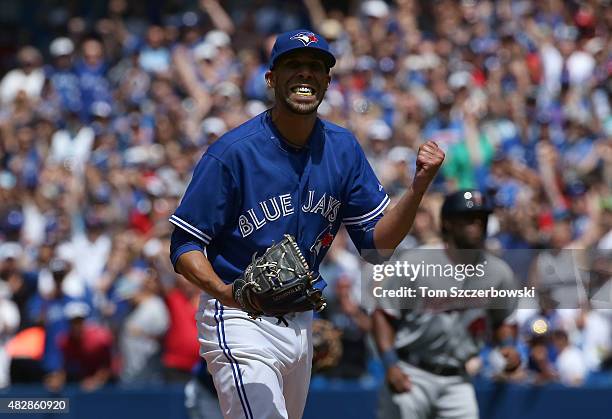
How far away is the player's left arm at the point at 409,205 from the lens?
195 inches

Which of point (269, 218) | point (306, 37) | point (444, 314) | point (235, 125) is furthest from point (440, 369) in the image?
Answer: point (235, 125)

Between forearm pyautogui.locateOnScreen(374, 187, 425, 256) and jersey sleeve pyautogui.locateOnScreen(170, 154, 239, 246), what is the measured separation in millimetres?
686

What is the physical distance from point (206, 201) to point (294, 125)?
1.72 feet

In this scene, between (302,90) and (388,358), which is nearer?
(302,90)

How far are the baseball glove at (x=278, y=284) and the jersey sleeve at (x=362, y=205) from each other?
620mm

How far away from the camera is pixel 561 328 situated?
8.88 meters

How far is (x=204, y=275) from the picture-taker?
4957mm

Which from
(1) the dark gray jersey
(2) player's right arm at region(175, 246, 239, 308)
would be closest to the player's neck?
(2) player's right arm at region(175, 246, 239, 308)

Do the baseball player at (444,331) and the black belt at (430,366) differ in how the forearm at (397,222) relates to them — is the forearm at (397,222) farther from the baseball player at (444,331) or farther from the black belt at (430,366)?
the black belt at (430,366)

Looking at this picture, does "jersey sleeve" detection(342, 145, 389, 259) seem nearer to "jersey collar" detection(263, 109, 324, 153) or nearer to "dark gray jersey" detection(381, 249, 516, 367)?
"jersey collar" detection(263, 109, 324, 153)

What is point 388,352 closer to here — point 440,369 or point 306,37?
point 440,369

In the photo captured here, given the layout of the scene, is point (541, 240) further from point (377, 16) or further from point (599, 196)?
point (377, 16)

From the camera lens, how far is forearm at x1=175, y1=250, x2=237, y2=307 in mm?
4887

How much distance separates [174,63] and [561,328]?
6597 millimetres
